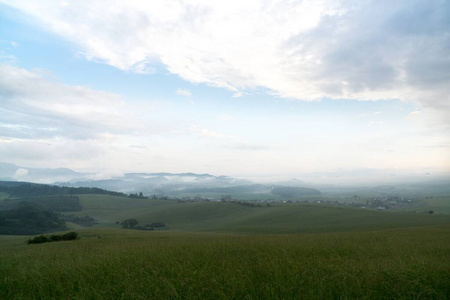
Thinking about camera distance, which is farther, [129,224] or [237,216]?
[237,216]

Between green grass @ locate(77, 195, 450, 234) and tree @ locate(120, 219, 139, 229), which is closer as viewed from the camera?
green grass @ locate(77, 195, 450, 234)

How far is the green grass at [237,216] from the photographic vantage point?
3187 inches

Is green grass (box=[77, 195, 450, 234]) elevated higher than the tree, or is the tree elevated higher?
green grass (box=[77, 195, 450, 234])

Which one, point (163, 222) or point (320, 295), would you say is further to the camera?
point (163, 222)

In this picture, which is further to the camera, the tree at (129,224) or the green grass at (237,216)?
the tree at (129,224)

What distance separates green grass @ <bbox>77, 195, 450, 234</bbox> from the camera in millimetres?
80938

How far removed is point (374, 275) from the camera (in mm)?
6852

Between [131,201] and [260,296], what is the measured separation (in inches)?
7166

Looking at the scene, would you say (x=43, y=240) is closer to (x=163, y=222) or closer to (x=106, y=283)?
(x=106, y=283)

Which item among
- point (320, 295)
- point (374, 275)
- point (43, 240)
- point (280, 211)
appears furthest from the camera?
point (280, 211)

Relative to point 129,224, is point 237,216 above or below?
above

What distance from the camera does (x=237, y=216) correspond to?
118 metres

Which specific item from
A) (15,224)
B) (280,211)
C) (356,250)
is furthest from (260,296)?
(15,224)

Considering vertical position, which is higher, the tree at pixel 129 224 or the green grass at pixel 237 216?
the green grass at pixel 237 216
